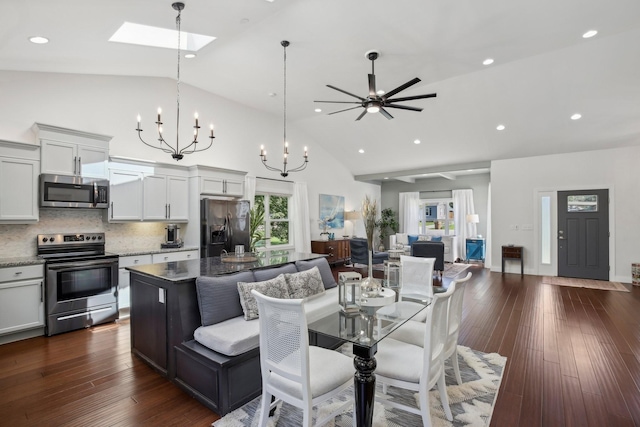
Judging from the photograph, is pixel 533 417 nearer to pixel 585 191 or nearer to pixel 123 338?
pixel 123 338

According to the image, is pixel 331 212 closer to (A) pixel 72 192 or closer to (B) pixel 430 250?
(B) pixel 430 250

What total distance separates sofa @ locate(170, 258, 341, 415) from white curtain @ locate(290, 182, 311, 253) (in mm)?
4795

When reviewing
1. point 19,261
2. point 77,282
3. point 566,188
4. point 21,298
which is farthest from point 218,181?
point 566,188

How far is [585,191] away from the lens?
23.0ft

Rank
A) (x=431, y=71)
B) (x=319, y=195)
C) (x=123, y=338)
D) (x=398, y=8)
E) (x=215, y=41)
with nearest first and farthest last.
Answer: (x=398, y=8)
(x=123, y=338)
(x=215, y=41)
(x=431, y=71)
(x=319, y=195)

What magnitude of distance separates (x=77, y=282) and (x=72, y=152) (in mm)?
1686

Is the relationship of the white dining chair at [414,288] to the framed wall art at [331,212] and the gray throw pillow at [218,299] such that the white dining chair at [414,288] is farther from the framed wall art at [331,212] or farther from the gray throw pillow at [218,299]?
the framed wall art at [331,212]

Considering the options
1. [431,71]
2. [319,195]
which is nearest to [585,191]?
[431,71]

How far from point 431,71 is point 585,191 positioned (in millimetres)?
4946

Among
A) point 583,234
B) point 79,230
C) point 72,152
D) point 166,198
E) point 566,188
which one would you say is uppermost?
point 72,152

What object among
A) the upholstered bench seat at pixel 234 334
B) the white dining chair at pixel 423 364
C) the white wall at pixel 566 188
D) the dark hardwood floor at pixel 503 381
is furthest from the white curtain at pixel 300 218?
the white dining chair at pixel 423 364

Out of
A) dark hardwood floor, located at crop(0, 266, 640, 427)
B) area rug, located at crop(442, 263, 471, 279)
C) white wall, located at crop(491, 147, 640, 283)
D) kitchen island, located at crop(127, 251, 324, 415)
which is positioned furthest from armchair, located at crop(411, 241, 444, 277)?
kitchen island, located at crop(127, 251, 324, 415)

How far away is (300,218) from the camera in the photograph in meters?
7.89

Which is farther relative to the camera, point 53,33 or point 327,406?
point 53,33
